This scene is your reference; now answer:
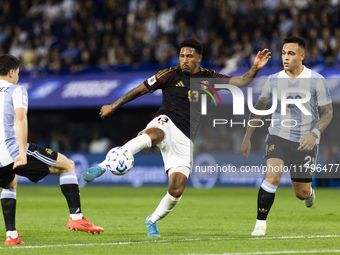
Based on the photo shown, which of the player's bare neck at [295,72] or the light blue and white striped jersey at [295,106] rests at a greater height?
the player's bare neck at [295,72]

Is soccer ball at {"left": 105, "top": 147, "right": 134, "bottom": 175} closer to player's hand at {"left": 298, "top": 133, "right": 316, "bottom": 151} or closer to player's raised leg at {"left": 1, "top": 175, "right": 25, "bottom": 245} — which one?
player's raised leg at {"left": 1, "top": 175, "right": 25, "bottom": 245}

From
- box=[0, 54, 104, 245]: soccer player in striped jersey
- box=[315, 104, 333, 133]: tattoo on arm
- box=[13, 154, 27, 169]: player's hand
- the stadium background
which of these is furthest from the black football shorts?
the stadium background

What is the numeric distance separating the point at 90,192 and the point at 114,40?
637 centimetres

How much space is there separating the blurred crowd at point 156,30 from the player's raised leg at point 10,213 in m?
12.6

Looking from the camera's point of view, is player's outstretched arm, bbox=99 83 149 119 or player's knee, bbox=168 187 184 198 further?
player's outstretched arm, bbox=99 83 149 119

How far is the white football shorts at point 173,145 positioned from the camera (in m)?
6.94

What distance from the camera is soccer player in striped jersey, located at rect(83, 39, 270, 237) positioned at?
22.5 feet

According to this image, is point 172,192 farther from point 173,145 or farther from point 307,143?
point 307,143

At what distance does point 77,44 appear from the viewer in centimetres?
2191

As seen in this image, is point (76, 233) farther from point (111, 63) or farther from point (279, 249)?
point (111, 63)

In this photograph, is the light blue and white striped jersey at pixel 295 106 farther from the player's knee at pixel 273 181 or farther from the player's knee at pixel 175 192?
A: the player's knee at pixel 175 192

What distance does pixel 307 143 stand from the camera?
6812mm

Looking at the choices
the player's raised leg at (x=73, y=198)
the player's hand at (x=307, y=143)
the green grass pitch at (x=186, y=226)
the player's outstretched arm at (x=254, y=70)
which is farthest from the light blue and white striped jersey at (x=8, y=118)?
the player's hand at (x=307, y=143)

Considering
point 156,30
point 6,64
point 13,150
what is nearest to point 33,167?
point 13,150
